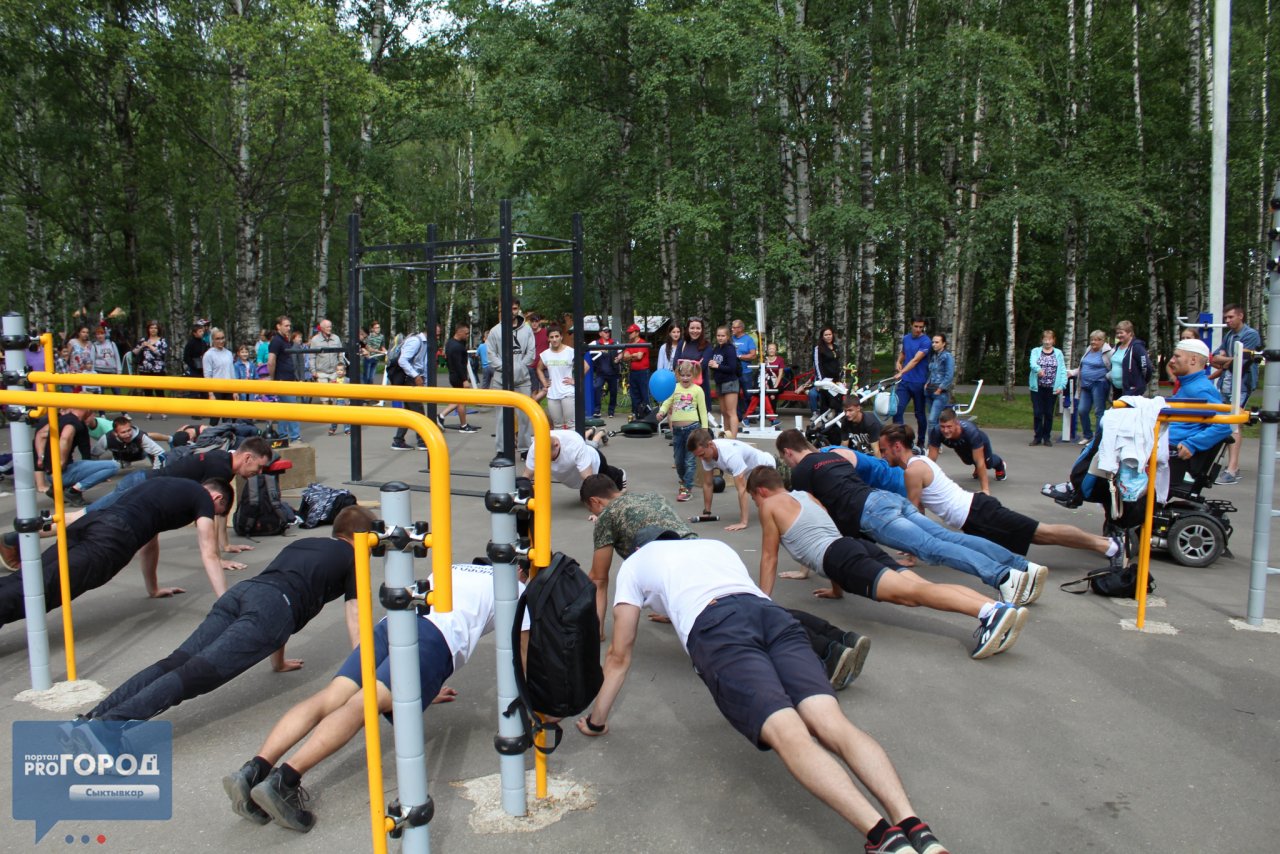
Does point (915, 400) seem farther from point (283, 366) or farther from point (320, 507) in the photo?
point (283, 366)

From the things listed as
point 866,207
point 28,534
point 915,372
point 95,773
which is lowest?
point 95,773

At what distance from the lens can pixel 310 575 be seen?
4.32 meters

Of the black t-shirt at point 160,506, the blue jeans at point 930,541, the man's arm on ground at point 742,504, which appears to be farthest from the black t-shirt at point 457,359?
the blue jeans at point 930,541

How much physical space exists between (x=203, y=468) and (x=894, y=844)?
5.07 m

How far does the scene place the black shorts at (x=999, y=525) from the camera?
6133 mm

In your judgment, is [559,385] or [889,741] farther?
[559,385]

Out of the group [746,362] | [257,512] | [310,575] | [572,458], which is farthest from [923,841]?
[746,362]

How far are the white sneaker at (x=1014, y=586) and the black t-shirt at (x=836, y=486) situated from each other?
94 centimetres

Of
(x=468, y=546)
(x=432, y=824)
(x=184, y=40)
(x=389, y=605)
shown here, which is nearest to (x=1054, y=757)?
(x=432, y=824)

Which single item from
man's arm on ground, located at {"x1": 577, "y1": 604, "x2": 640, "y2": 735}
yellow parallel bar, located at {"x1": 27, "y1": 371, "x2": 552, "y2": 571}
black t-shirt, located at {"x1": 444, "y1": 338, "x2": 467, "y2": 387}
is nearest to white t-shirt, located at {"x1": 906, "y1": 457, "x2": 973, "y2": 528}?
man's arm on ground, located at {"x1": 577, "y1": 604, "x2": 640, "y2": 735}

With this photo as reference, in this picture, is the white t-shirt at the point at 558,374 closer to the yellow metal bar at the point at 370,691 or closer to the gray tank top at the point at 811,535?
the gray tank top at the point at 811,535

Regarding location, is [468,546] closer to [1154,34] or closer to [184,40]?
[184,40]

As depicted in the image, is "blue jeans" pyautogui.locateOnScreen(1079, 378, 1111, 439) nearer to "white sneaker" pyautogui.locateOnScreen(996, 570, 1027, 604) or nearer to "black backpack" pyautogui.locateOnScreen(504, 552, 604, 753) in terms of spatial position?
"white sneaker" pyautogui.locateOnScreen(996, 570, 1027, 604)

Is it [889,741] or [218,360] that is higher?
[218,360]
